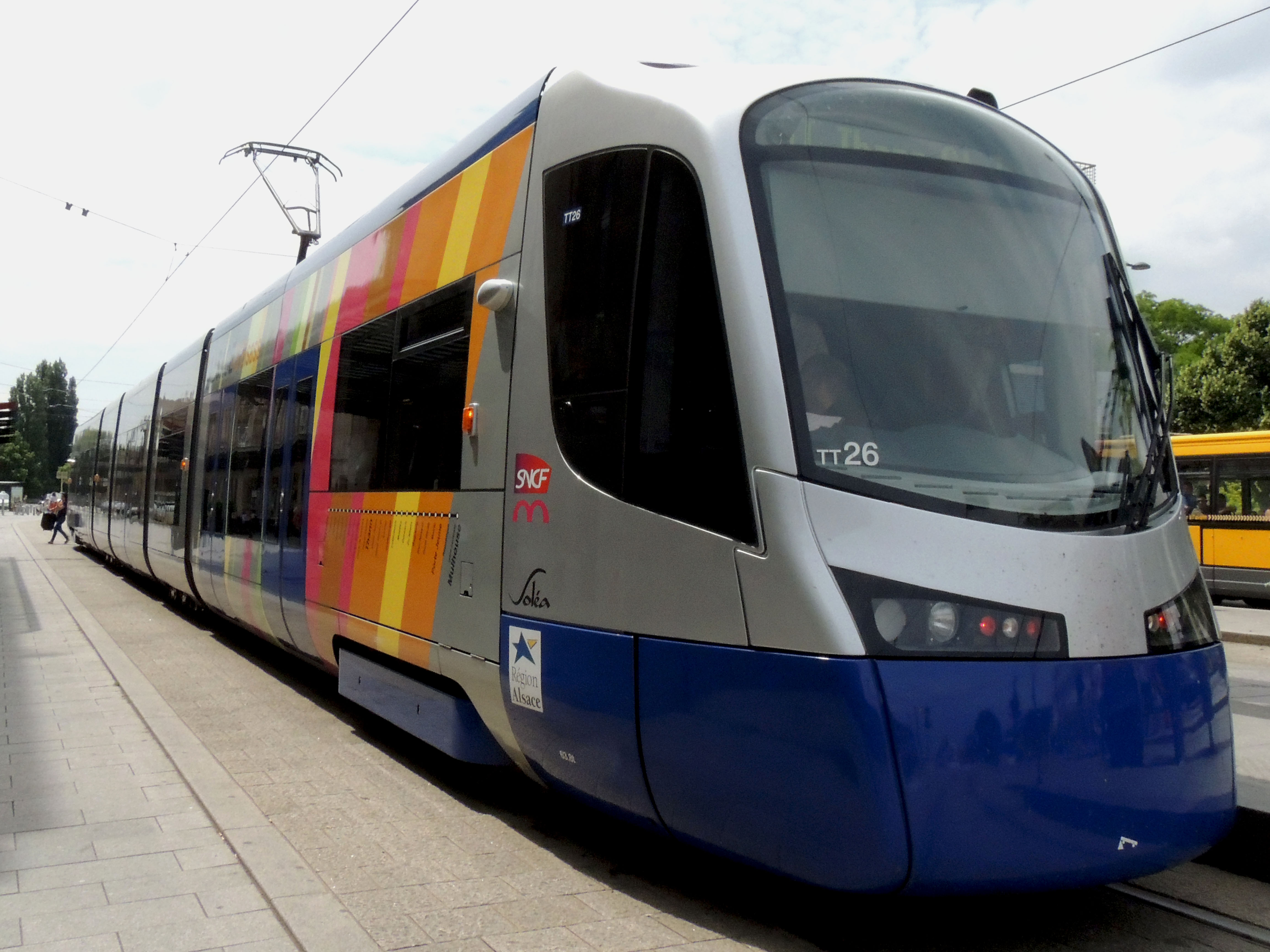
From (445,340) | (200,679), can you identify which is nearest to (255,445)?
(200,679)

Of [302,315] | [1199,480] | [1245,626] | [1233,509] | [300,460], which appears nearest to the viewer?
[300,460]

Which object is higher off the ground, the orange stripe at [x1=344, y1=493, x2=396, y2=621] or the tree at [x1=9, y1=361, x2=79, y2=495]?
the tree at [x1=9, y1=361, x2=79, y2=495]

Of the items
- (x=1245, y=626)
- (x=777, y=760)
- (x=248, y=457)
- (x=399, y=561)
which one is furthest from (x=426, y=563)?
(x=1245, y=626)

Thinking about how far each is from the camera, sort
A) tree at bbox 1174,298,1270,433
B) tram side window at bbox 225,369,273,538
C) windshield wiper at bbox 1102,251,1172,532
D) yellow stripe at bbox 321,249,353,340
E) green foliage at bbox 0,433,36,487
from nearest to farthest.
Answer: windshield wiper at bbox 1102,251,1172,532, yellow stripe at bbox 321,249,353,340, tram side window at bbox 225,369,273,538, tree at bbox 1174,298,1270,433, green foliage at bbox 0,433,36,487

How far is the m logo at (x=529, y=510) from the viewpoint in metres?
4.53

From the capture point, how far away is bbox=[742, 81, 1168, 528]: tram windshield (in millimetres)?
3641

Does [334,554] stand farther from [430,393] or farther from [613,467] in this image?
[613,467]

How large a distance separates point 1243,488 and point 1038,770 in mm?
16368

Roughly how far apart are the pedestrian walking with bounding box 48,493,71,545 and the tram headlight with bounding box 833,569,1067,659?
42.6 m

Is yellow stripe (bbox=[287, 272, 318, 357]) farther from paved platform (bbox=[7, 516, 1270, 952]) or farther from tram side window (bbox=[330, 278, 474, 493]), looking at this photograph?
paved platform (bbox=[7, 516, 1270, 952])

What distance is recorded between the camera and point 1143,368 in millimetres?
4293

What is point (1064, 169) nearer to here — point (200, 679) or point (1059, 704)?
point (1059, 704)

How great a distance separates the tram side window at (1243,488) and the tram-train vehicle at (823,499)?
14858mm

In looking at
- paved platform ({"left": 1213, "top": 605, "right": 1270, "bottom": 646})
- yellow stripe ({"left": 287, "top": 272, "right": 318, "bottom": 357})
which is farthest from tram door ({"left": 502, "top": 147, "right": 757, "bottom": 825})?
paved platform ({"left": 1213, "top": 605, "right": 1270, "bottom": 646})
